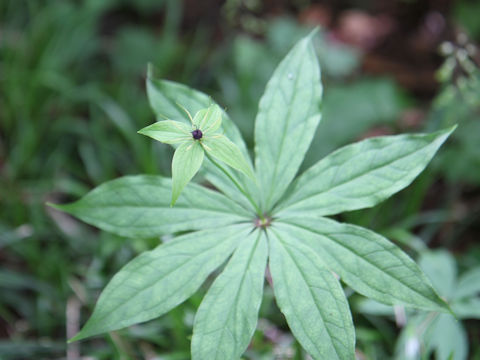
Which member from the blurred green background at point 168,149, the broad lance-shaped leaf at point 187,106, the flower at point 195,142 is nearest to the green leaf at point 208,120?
the flower at point 195,142

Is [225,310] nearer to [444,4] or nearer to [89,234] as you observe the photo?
[89,234]

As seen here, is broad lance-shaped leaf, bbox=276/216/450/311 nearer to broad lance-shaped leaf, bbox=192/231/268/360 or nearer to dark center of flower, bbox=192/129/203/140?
broad lance-shaped leaf, bbox=192/231/268/360

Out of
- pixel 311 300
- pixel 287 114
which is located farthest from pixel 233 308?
pixel 287 114

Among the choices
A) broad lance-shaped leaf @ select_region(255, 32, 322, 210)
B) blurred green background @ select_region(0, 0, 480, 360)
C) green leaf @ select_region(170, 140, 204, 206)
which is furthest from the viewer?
blurred green background @ select_region(0, 0, 480, 360)

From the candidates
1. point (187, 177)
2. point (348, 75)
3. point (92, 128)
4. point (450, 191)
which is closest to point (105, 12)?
point (92, 128)

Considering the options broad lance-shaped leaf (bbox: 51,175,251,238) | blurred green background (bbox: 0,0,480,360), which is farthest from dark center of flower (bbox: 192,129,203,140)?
blurred green background (bbox: 0,0,480,360)

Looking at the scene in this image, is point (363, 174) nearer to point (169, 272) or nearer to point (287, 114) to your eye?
point (287, 114)
